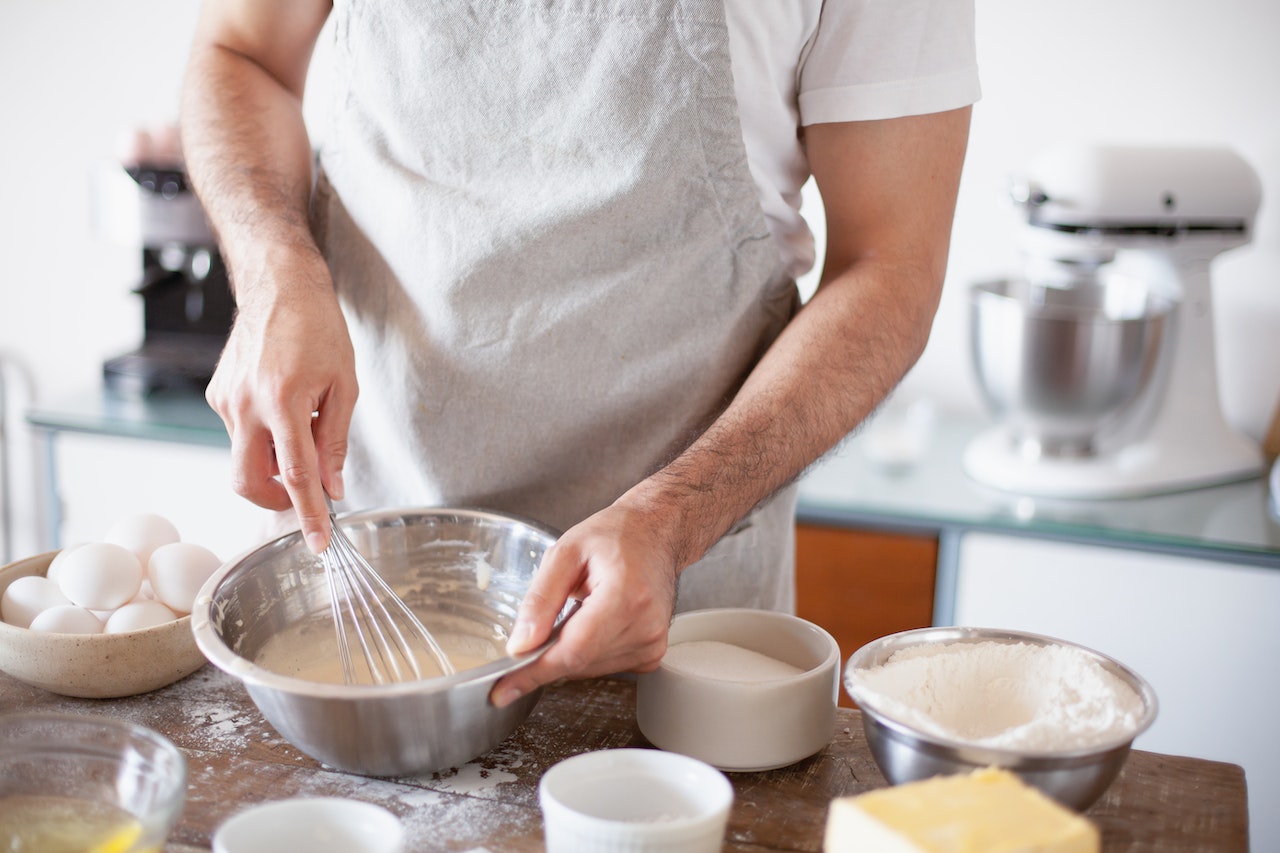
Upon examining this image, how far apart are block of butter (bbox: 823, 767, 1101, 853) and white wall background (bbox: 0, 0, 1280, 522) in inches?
56.0

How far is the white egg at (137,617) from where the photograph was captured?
78cm

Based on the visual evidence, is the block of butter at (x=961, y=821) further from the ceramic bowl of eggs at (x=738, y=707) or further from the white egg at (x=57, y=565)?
the white egg at (x=57, y=565)

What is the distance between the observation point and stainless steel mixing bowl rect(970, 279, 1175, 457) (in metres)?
1.50

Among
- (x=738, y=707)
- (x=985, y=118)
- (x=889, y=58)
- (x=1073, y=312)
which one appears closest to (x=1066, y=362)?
(x=1073, y=312)

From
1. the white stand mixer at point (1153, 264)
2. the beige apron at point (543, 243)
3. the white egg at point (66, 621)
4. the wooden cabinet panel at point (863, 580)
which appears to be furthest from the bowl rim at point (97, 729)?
the white stand mixer at point (1153, 264)

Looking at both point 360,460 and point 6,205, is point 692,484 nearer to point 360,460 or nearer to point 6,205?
point 360,460

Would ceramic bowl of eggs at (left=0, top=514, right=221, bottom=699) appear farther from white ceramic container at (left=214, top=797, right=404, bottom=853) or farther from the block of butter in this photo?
the block of butter

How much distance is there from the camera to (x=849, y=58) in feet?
2.90

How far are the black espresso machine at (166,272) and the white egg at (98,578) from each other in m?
1.10

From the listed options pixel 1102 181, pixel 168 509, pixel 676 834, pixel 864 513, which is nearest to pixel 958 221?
pixel 1102 181

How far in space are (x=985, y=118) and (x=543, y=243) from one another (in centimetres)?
117

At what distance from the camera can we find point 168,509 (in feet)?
6.00

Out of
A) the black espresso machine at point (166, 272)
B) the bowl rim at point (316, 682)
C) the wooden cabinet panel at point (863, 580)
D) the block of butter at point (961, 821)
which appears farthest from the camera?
the black espresso machine at point (166, 272)

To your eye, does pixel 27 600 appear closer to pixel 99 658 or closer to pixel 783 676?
pixel 99 658
